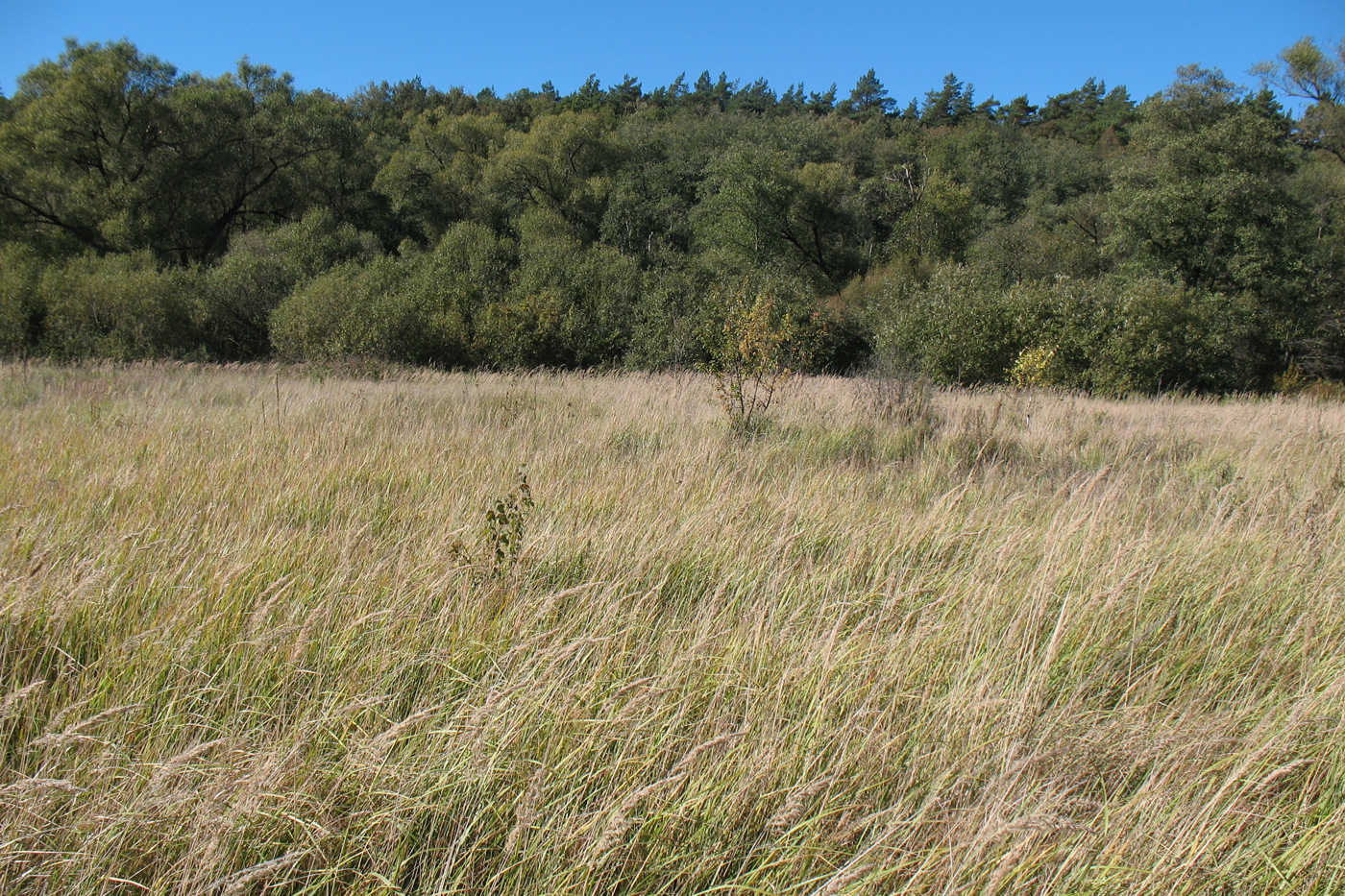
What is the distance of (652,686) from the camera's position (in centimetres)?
214

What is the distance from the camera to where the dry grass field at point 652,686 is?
1.62 m

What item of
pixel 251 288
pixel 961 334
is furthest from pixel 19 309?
pixel 961 334

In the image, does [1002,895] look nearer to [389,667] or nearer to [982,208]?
[389,667]

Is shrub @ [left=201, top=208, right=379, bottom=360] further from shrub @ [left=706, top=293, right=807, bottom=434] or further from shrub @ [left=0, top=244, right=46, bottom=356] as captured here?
shrub @ [left=706, top=293, right=807, bottom=434]

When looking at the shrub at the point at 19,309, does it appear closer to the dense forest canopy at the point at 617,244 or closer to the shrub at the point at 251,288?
the dense forest canopy at the point at 617,244

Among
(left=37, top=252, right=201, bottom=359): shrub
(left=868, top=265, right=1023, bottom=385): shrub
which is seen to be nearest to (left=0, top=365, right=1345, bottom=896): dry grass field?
(left=868, top=265, right=1023, bottom=385): shrub

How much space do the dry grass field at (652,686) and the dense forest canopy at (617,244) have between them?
28.8 ft

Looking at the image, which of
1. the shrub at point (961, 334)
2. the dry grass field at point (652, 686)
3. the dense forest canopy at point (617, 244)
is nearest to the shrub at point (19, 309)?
the dense forest canopy at point (617, 244)

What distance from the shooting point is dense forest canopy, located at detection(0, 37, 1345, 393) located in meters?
23.0

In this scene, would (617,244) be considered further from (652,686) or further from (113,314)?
(652,686)

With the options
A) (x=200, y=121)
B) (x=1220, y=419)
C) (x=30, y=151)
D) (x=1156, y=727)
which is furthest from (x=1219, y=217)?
(x=30, y=151)

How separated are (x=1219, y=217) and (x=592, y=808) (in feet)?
109

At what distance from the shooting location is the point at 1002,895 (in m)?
1.55

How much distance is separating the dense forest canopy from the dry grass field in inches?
346
